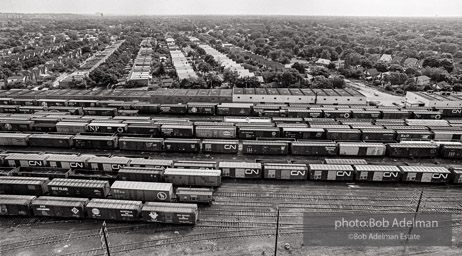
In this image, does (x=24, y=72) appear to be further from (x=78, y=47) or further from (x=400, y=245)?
(x=400, y=245)

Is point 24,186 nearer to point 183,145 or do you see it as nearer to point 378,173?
point 183,145

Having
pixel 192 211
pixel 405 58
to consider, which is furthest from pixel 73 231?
pixel 405 58

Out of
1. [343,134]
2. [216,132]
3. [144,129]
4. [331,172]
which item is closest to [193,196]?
[216,132]

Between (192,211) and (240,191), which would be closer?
(192,211)

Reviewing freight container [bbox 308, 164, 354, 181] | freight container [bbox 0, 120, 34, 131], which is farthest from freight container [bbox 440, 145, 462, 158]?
freight container [bbox 0, 120, 34, 131]

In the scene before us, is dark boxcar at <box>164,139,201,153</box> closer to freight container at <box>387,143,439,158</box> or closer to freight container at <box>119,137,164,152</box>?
freight container at <box>119,137,164,152</box>
